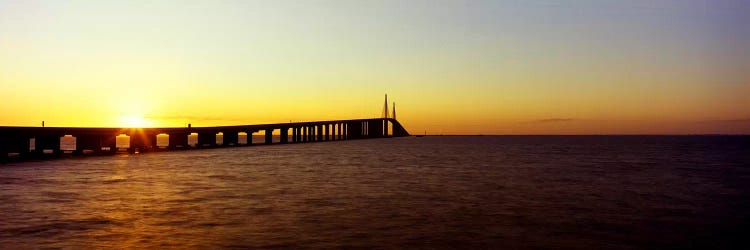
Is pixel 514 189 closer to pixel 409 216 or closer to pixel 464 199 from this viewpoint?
→ pixel 464 199

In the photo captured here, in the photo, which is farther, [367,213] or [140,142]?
[140,142]

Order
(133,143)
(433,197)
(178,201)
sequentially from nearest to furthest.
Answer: (178,201), (433,197), (133,143)

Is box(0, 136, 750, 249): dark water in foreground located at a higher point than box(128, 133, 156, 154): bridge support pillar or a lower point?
lower

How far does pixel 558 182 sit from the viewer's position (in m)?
42.8

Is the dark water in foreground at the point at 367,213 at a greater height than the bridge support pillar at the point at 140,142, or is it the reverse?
the bridge support pillar at the point at 140,142

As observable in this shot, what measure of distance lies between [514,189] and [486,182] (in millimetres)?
5385

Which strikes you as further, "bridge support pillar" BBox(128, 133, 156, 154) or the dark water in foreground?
"bridge support pillar" BBox(128, 133, 156, 154)

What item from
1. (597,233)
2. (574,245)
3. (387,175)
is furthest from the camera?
(387,175)

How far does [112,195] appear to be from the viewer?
1265 inches

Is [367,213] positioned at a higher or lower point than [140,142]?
lower

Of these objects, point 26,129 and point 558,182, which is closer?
point 558,182

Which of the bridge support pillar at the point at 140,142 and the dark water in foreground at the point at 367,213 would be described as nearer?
the dark water in foreground at the point at 367,213

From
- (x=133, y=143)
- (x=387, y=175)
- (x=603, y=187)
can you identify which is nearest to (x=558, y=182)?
(x=603, y=187)

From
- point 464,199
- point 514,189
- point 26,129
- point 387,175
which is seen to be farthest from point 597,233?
point 26,129
